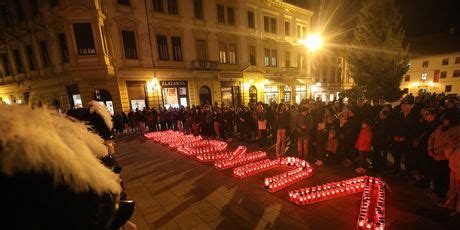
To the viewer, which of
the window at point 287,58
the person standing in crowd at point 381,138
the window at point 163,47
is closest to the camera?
the person standing in crowd at point 381,138

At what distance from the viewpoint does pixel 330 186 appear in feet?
17.6

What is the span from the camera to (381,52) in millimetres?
19516

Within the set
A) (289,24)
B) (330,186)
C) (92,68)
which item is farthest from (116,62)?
(289,24)

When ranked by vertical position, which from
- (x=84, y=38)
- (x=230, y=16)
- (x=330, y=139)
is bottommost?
(x=330, y=139)

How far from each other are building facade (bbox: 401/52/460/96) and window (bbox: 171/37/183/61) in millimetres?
41882

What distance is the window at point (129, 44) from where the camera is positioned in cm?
1749

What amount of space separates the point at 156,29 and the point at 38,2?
9252 millimetres

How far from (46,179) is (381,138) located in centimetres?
774

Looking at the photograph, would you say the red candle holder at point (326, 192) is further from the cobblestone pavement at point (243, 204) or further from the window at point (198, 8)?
the window at point (198, 8)

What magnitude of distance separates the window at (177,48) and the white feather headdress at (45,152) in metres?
20.3

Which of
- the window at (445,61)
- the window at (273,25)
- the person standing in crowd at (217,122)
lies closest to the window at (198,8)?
the window at (273,25)

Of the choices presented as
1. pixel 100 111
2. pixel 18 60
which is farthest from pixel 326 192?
pixel 18 60

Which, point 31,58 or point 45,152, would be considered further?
point 31,58

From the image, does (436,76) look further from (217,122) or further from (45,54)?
(45,54)
